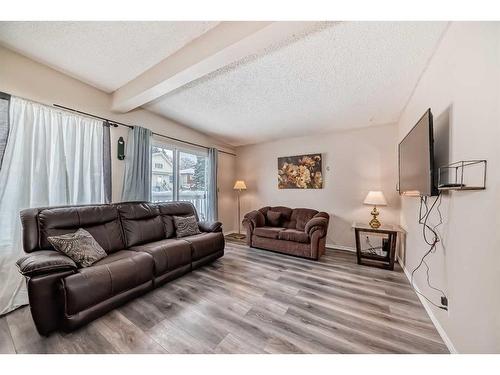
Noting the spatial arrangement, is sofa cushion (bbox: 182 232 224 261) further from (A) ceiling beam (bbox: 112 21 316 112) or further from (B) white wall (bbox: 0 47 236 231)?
(A) ceiling beam (bbox: 112 21 316 112)

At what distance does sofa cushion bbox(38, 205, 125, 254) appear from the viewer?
1870mm

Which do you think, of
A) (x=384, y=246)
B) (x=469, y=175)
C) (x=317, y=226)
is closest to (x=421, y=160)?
(x=469, y=175)

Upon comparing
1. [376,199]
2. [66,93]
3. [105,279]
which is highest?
[66,93]

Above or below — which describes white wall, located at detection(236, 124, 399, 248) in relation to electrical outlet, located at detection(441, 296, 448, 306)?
above

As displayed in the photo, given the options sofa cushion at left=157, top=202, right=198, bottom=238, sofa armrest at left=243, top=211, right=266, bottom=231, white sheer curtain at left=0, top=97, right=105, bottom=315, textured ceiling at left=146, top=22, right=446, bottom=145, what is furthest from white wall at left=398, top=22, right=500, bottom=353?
white sheer curtain at left=0, top=97, right=105, bottom=315

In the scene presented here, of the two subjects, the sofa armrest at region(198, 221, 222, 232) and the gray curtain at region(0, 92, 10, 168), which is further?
the sofa armrest at region(198, 221, 222, 232)

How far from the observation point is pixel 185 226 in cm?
294

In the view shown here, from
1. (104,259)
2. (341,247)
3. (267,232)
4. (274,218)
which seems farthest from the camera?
(274,218)

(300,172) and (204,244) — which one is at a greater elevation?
(300,172)

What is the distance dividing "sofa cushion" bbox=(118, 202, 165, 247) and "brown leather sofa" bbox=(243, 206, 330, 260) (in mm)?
1670

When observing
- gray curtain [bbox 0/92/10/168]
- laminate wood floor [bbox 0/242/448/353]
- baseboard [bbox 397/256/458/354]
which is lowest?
laminate wood floor [bbox 0/242/448/353]

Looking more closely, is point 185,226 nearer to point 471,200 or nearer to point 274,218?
point 274,218

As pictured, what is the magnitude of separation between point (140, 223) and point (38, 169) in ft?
3.85
